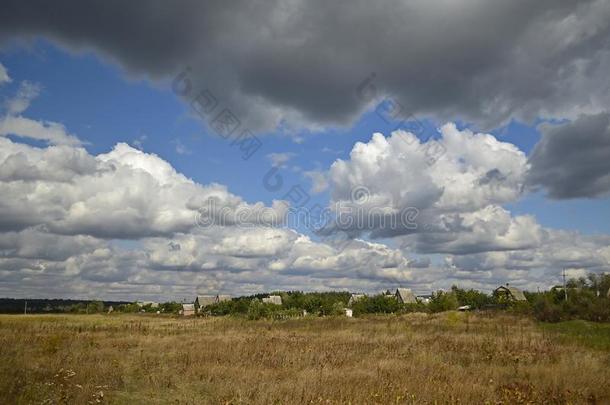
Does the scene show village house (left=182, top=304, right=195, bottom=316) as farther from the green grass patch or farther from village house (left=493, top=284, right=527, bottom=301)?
the green grass patch

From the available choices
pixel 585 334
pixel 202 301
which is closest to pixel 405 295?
pixel 202 301

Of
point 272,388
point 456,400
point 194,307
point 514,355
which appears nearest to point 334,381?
point 272,388

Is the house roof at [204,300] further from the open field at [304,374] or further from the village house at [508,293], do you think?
the open field at [304,374]

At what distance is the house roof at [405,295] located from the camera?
96569 millimetres

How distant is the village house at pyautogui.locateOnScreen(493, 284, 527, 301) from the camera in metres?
84.7

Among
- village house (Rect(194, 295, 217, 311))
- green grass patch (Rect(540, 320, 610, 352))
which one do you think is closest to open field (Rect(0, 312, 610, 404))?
green grass patch (Rect(540, 320, 610, 352))

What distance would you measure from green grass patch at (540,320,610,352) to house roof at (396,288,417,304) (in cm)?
6444

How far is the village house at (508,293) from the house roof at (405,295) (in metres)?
16.8

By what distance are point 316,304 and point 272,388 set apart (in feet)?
250

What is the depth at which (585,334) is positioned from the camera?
83.3ft

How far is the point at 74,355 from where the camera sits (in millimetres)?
14055

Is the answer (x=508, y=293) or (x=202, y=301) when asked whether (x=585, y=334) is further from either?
(x=202, y=301)

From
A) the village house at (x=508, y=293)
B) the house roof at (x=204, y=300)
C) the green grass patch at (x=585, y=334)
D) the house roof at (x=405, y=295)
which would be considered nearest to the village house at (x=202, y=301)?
the house roof at (x=204, y=300)

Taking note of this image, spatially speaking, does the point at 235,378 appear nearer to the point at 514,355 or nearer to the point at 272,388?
the point at 272,388
